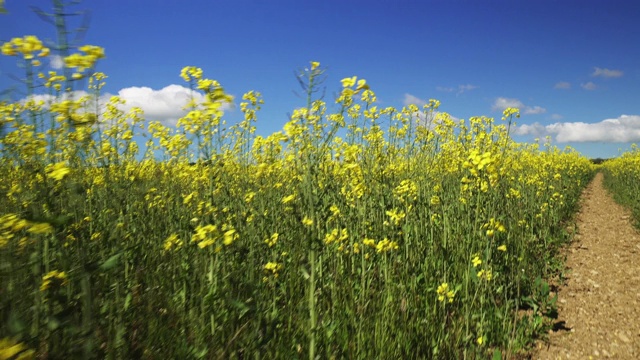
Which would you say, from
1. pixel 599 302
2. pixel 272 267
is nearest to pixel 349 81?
pixel 272 267

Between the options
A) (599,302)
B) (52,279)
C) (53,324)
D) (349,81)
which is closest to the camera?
(53,324)

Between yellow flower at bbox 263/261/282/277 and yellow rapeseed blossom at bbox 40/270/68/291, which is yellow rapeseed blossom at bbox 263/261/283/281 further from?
yellow rapeseed blossom at bbox 40/270/68/291

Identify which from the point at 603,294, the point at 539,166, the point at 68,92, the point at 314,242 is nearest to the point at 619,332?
the point at 603,294

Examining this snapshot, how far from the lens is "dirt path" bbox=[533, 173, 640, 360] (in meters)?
3.71

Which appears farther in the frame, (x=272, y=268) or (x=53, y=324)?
(x=272, y=268)

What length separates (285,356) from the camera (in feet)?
7.90

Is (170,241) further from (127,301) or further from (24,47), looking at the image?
(24,47)

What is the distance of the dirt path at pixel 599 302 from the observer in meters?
3.71

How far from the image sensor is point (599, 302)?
4.77m

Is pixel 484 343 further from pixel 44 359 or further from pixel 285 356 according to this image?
pixel 44 359

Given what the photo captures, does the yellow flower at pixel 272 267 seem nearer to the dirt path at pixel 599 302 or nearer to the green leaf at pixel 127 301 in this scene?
the green leaf at pixel 127 301

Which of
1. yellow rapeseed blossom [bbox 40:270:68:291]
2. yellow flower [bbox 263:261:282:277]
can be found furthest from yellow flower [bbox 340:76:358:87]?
yellow rapeseed blossom [bbox 40:270:68:291]

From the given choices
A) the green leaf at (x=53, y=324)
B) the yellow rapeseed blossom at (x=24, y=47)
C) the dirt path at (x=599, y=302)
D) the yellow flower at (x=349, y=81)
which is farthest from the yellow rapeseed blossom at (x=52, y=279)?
the dirt path at (x=599, y=302)

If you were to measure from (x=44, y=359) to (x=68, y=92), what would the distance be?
1088 mm
